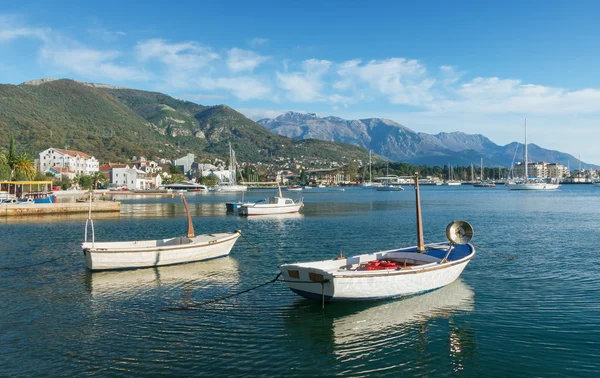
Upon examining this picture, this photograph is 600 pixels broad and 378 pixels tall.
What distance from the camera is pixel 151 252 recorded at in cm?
2525

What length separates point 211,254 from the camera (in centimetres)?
2786

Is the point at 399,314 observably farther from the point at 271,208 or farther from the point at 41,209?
the point at 41,209

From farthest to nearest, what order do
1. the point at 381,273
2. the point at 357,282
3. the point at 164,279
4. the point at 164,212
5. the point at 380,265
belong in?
the point at 164,212 → the point at 164,279 → the point at 380,265 → the point at 381,273 → the point at 357,282

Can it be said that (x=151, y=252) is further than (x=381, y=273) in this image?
Yes

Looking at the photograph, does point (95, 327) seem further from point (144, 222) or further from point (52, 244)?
point (144, 222)

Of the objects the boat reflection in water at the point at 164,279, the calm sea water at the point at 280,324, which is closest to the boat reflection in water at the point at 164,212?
the calm sea water at the point at 280,324

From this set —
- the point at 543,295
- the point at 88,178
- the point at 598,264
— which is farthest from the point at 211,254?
the point at 88,178

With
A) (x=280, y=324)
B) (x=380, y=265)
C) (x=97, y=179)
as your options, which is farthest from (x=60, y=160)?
(x=280, y=324)

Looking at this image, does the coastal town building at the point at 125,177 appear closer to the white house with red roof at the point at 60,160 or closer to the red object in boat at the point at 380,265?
the white house with red roof at the point at 60,160

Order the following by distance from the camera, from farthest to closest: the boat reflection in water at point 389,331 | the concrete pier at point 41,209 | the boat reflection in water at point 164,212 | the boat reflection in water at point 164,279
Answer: the boat reflection in water at point 164,212
the concrete pier at point 41,209
the boat reflection in water at point 164,279
the boat reflection in water at point 389,331

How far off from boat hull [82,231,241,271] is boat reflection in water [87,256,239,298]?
0.38 meters

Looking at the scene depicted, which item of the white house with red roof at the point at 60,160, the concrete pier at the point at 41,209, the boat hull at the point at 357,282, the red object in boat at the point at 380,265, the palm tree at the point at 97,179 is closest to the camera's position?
the boat hull at the point at 357,282

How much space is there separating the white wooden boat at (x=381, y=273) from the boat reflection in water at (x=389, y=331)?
0.58 meters

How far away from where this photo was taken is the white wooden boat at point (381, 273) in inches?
649
